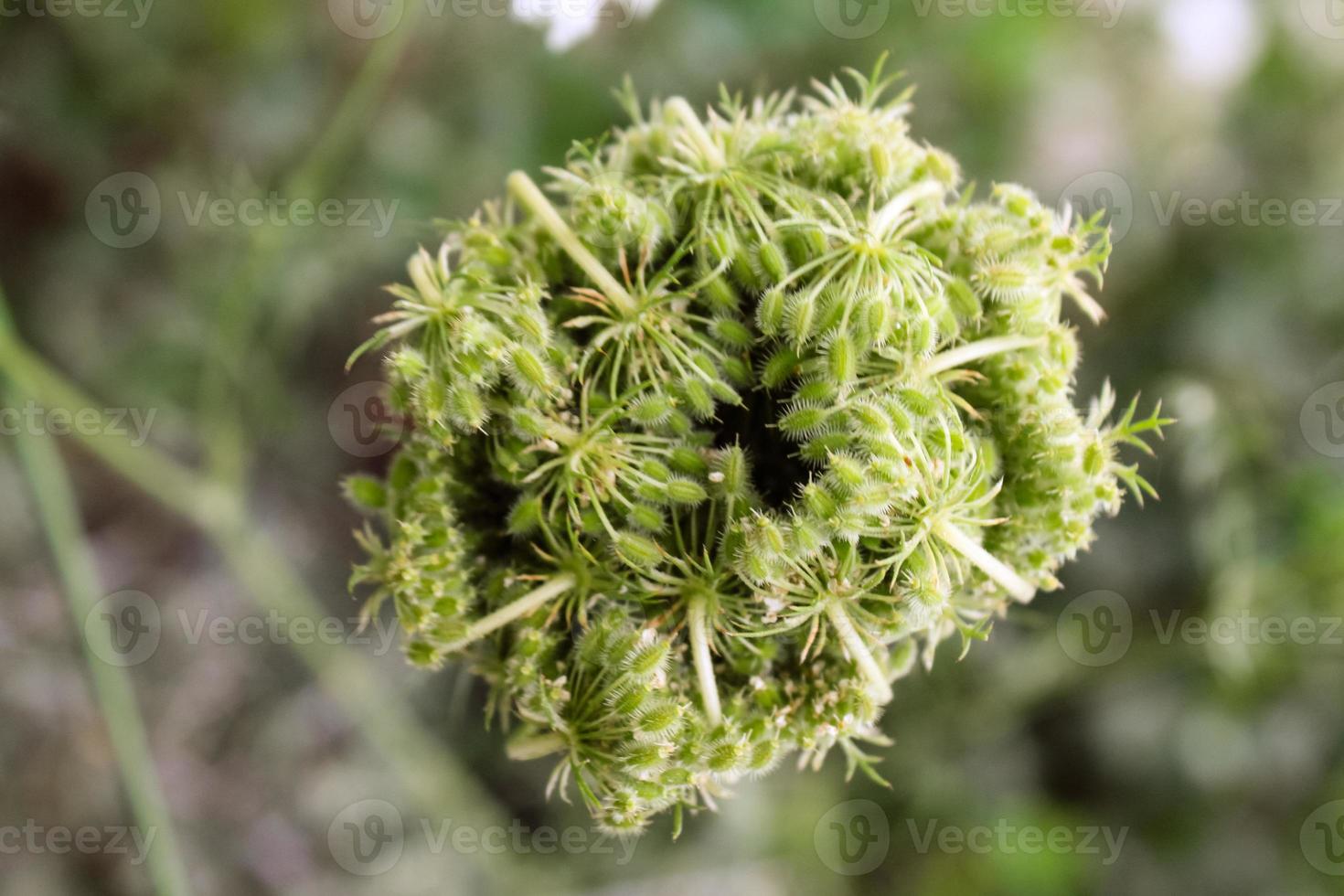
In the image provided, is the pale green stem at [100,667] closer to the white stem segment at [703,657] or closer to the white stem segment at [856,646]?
the white stem segment at [703,657]

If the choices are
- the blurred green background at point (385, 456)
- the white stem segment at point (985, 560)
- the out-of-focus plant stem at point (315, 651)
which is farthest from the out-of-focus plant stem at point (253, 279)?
the white stem segment at point (985, 560)

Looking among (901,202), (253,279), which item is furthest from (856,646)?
(253,279)

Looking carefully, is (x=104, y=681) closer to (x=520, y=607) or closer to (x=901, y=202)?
(x=520, y=607)

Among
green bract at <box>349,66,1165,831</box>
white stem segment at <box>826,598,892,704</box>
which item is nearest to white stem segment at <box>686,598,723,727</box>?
green bract at <box>349,66,1165,831</box>

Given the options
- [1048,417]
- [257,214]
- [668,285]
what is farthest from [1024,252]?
[257,214]

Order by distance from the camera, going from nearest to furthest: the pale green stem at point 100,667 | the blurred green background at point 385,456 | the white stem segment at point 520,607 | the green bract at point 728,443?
the green bract at point 728,443 < the white stem segment at point 520,607 < the pale green stem at point 100,667 < the blurred green background at point 385,456
